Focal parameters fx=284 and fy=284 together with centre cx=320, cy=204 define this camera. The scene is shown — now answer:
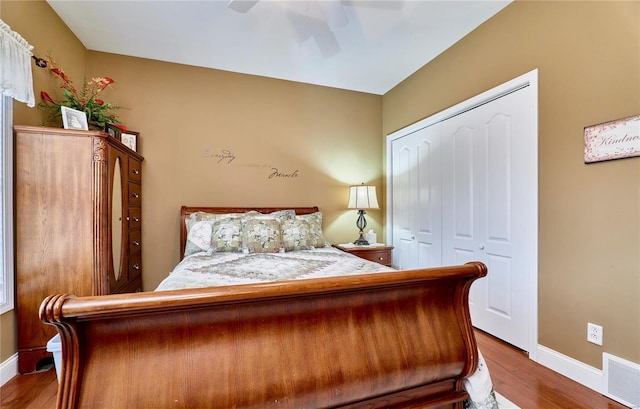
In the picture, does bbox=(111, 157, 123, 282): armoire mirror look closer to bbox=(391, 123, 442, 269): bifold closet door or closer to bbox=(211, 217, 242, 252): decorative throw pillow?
bbox=(211, 217, 242, 252): decorative throw pillow

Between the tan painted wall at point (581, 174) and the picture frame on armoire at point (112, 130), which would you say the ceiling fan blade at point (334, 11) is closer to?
the tan painted wall at point (581, 174)

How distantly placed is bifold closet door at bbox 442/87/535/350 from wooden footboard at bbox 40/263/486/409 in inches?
50.6

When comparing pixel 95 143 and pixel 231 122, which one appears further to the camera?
pixel 231 122

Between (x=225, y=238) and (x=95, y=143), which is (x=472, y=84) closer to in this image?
(x=225, y=238)

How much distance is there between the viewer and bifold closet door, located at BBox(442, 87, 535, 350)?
217cm

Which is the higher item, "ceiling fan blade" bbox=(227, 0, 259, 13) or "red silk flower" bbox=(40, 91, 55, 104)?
"ceiling fan blade" bbox=(227, 0, 259, 13)

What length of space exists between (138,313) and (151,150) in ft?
8.54

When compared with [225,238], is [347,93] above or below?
above

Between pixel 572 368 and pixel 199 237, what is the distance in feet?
9.72

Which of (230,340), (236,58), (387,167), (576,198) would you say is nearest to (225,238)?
(230,340)

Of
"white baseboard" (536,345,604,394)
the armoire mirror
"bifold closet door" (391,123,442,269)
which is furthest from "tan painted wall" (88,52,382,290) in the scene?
"white baseboard" (536,345,604,394)

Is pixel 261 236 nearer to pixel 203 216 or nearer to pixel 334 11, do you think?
pixel 203 216

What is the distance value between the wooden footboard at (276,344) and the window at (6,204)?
158 cm

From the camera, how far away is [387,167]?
3871mm
